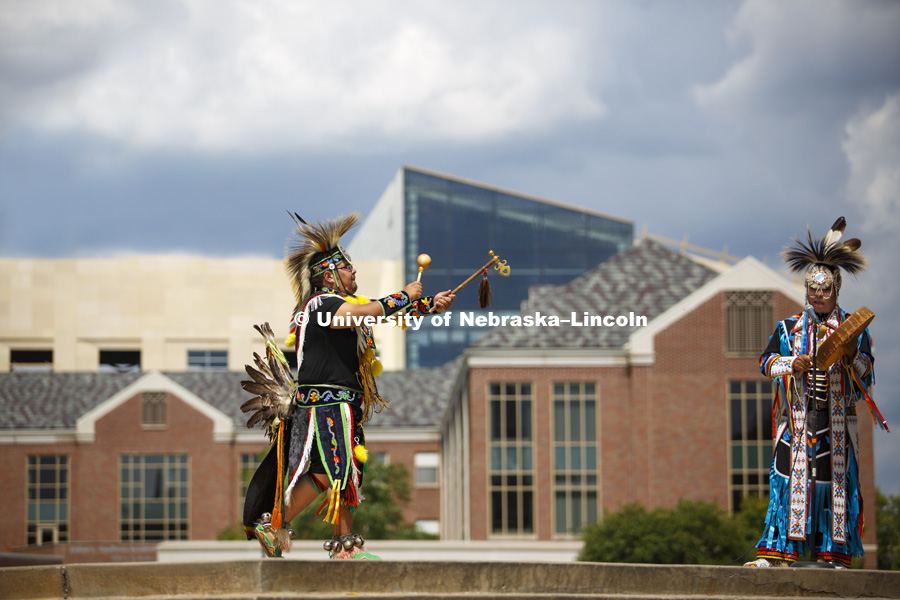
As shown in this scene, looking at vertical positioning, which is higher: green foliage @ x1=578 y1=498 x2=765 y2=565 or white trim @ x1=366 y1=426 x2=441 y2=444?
white trim @ x1=366 y1=426 x2=441 y2=444

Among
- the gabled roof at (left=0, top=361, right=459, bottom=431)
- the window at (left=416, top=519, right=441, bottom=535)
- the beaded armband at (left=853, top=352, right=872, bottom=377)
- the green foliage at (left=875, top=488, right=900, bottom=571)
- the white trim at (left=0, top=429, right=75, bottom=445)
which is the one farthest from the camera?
A: the white trim at (left=0, top=429, right=75, bottom=445)

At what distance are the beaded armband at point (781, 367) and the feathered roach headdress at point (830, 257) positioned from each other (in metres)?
0.63

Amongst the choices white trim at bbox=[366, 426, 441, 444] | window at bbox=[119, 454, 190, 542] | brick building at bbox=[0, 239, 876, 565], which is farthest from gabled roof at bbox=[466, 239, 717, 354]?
window at bbox=[119, 454, 190, 542]

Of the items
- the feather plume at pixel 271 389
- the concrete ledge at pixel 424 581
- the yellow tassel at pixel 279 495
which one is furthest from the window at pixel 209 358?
the concrete ledge at pixel 424 581

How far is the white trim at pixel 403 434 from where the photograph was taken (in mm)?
59500

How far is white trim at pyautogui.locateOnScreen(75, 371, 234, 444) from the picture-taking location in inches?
2329

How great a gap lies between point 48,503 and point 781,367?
5446cm

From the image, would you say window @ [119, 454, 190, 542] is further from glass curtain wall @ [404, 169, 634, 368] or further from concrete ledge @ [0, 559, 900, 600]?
concrete ledge @ [0, 559, 900, 600]

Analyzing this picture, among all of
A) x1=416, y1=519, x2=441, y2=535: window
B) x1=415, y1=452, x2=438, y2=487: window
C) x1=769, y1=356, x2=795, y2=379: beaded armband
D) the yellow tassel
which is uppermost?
x1=769, y1=356, x2=795, y2=379: beaded armband

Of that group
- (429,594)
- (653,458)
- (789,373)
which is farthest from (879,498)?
(429,594)

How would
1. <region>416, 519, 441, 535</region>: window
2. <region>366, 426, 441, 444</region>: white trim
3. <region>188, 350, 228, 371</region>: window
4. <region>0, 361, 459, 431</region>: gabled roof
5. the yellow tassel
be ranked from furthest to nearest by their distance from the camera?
1. <region>188, 350, 228, 371</region>: window
2. <region>0, 361, 459, 431</region>: gabled roof
3. <region>366, 426, 441, 444</region>: white trim
4. <region>416, 519, 441, 535</region>: window
5. the yellow tassel

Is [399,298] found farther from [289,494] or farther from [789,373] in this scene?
[789,373]

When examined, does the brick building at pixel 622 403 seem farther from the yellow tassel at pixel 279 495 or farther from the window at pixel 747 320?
the yellow tassel at pixel 279 495

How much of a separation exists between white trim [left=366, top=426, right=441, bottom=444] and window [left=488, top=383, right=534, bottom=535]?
1741cm
